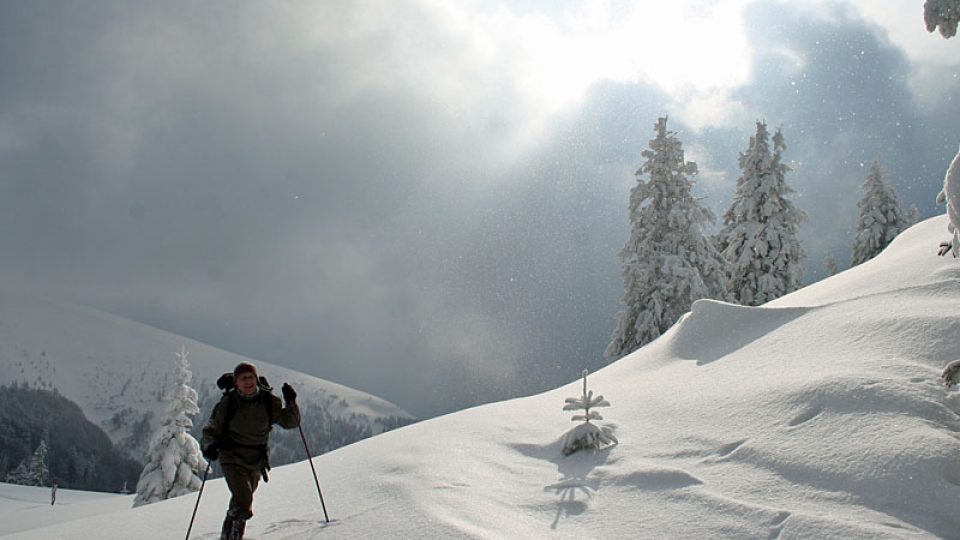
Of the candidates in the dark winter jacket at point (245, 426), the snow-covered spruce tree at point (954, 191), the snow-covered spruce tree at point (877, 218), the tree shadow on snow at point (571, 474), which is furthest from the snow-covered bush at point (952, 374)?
the snow-covered spruce tree at point (877, 218)

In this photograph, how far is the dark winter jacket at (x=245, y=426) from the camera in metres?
5.85

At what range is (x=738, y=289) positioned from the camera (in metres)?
28.1

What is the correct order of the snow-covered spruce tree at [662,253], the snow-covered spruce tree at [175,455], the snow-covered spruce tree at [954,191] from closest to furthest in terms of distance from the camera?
the snow-covered spruce tree at [954,191] → the snow-covered spruce tree at [662,253] → the snow-covered spruce tree at [175,455]

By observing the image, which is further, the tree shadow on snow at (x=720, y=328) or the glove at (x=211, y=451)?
the tree shadow on snow at (x=720, y=328)

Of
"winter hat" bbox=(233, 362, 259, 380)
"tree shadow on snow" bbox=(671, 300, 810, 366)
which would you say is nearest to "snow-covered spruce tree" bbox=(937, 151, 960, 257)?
"tree shadow on snow" bbox=(671, 300, 810, 366)

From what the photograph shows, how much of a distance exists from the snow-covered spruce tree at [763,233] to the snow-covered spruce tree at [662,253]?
8.56 feet

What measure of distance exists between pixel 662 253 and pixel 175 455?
24.1m

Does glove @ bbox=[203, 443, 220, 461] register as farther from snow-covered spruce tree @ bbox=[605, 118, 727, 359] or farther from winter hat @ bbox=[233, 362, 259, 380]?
snow-covered spruce tree @ bbox=[605, 118, 727, 359]

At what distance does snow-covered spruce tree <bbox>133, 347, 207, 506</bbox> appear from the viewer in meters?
26.0

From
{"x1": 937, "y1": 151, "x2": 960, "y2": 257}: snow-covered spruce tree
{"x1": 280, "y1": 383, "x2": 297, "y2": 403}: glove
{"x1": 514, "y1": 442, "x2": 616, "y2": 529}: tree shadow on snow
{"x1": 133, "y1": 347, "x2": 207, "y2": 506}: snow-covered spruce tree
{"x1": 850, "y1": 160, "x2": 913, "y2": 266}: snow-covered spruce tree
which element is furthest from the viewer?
{"x1": 850, "y1": 160, "x2": 913, "y2": 266}: snow-covered spruce tree

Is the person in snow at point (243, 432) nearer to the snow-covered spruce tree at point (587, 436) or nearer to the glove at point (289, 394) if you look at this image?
the glove at point (289, 394)

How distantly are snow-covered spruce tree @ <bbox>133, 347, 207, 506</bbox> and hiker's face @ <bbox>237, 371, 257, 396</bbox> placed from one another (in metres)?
22.9

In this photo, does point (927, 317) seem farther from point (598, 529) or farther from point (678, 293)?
point (678, 293)

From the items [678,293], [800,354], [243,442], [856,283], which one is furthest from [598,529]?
[678,293]
